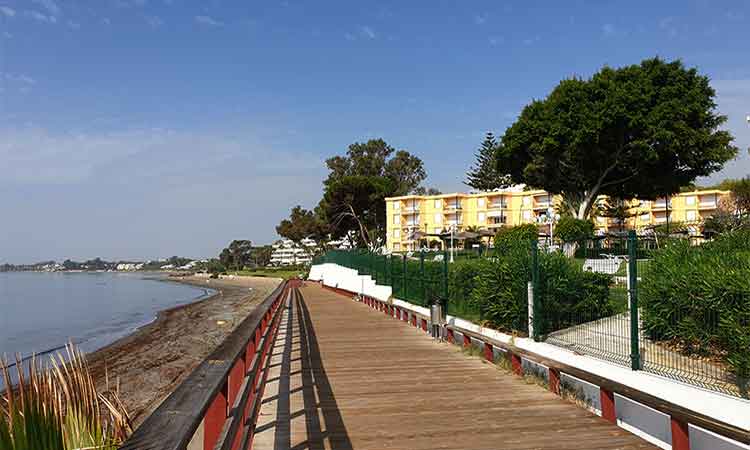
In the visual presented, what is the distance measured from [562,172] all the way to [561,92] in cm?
512

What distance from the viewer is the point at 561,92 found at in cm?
4262

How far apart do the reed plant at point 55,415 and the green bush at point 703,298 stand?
5988mm

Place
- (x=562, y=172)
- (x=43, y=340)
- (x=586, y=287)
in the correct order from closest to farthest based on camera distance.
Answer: (x=586, y=287), (x=43, y=340), (x=562, y=172)

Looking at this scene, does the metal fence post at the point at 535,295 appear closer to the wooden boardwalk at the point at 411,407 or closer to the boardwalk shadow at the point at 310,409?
the wooden boardwalk at the point at 411,407

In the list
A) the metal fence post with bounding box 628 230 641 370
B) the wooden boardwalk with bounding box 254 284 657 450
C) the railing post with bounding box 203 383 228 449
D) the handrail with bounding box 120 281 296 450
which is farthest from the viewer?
the metal fence post with bounding box 628 230 641 370

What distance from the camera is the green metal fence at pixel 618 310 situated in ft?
22.7

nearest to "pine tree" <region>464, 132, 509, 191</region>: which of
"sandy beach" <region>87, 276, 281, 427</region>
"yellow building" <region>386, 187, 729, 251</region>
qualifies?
"yellow building" <region>386, 187, 729, 251</region>

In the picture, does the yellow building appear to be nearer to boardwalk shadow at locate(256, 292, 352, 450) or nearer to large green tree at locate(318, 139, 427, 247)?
large green tree at locate(318, 139, 427, 247)

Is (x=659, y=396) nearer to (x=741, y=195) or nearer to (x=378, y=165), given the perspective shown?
(x=741, y=195)

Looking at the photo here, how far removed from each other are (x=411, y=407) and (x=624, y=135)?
122 ft

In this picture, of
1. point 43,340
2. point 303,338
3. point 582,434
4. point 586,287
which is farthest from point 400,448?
point 43,340

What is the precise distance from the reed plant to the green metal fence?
585cm

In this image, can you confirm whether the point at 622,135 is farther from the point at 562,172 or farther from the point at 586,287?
the point at 586,287

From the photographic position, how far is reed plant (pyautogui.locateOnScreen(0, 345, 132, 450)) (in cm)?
219
